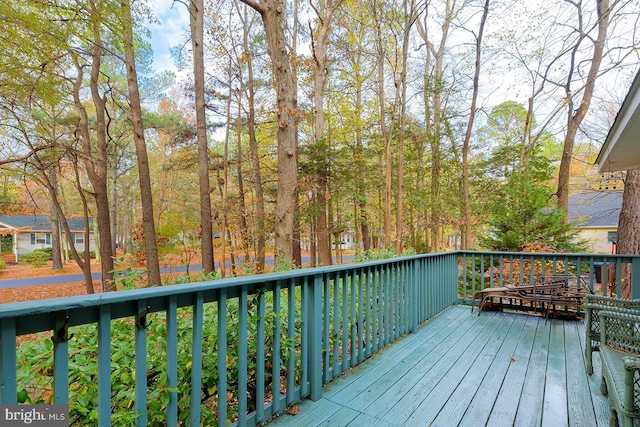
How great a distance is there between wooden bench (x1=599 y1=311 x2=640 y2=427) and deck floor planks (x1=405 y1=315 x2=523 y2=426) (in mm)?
783

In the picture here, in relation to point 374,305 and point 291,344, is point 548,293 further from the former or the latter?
point 291,344

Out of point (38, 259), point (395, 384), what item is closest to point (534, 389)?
point (395, 384)

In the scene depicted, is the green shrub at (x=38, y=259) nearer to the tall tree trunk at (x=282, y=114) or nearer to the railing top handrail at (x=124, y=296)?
the tall tree trunk at (x=282, y=114)

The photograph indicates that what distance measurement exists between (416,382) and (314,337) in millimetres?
962

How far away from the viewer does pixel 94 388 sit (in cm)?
138

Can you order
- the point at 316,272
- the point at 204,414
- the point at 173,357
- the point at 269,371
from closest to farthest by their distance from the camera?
the point at 173,357 → the point at 204,414 → the point at 316,272 → the point at 269,371

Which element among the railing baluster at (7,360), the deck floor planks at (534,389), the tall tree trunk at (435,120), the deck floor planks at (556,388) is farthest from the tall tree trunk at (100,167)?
the tall tree trunk at (435,120)

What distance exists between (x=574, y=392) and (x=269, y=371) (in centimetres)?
230

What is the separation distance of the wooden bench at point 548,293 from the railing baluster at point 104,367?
175 inches

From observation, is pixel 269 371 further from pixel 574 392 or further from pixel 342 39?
pixel 342 39

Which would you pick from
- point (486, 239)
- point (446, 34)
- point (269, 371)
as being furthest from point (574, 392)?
point (446, 34)

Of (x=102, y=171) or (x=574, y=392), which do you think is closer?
(x=574, y=392)

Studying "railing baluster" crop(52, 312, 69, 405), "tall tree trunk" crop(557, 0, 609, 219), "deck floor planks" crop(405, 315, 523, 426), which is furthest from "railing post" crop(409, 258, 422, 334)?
"tall tree trunk" crop(557, 0, 609, 219)

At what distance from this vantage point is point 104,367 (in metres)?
1.13
